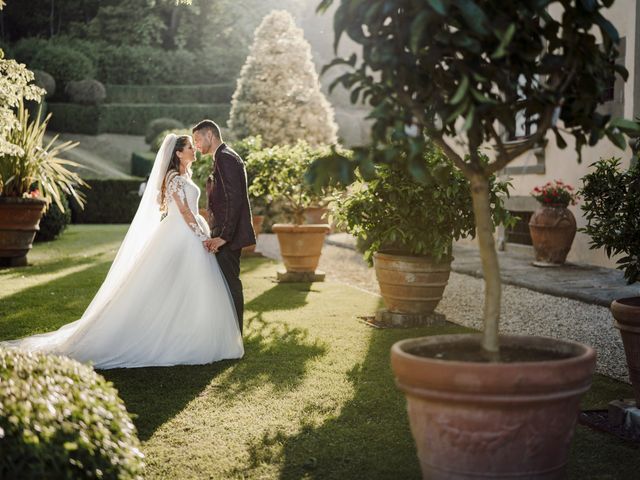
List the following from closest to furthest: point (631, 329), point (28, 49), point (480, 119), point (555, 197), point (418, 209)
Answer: point (480, 119)
point (631, 329)
point (418, 209)
point (555, 197)
point (28, 49)

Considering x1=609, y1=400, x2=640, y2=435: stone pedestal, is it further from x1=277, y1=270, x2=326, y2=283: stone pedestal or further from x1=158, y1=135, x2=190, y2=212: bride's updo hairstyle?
x1=277, y1=270, x2=326, y2=283: stone pedestal

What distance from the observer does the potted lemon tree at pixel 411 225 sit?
7.01 meters

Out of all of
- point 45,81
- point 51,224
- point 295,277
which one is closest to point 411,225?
point 295,277

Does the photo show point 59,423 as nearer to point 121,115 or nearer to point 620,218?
point 620,218

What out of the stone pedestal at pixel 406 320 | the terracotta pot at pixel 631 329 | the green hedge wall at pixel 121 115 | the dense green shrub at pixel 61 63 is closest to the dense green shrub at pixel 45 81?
the green hedge wall at pixel 121 115

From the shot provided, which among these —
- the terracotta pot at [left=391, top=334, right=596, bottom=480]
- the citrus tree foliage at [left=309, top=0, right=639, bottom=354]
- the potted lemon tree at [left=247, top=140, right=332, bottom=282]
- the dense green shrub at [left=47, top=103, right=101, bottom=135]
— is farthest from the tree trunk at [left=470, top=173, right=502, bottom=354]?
the dense green shrub at [left=47, top=103, right=101, bottom=135]

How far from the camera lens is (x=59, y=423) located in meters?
2.73

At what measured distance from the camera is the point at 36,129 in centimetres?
1197

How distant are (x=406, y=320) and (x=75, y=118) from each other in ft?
101

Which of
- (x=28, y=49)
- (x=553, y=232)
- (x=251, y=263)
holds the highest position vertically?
(x=28, y=49)

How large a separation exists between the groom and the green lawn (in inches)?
31.1

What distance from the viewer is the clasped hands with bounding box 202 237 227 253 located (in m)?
6.35

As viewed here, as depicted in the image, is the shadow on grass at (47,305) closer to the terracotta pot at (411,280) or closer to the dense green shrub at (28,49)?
the terracotta pot at (411,280)

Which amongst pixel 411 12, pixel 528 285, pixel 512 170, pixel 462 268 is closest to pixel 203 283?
pixel 411 12
